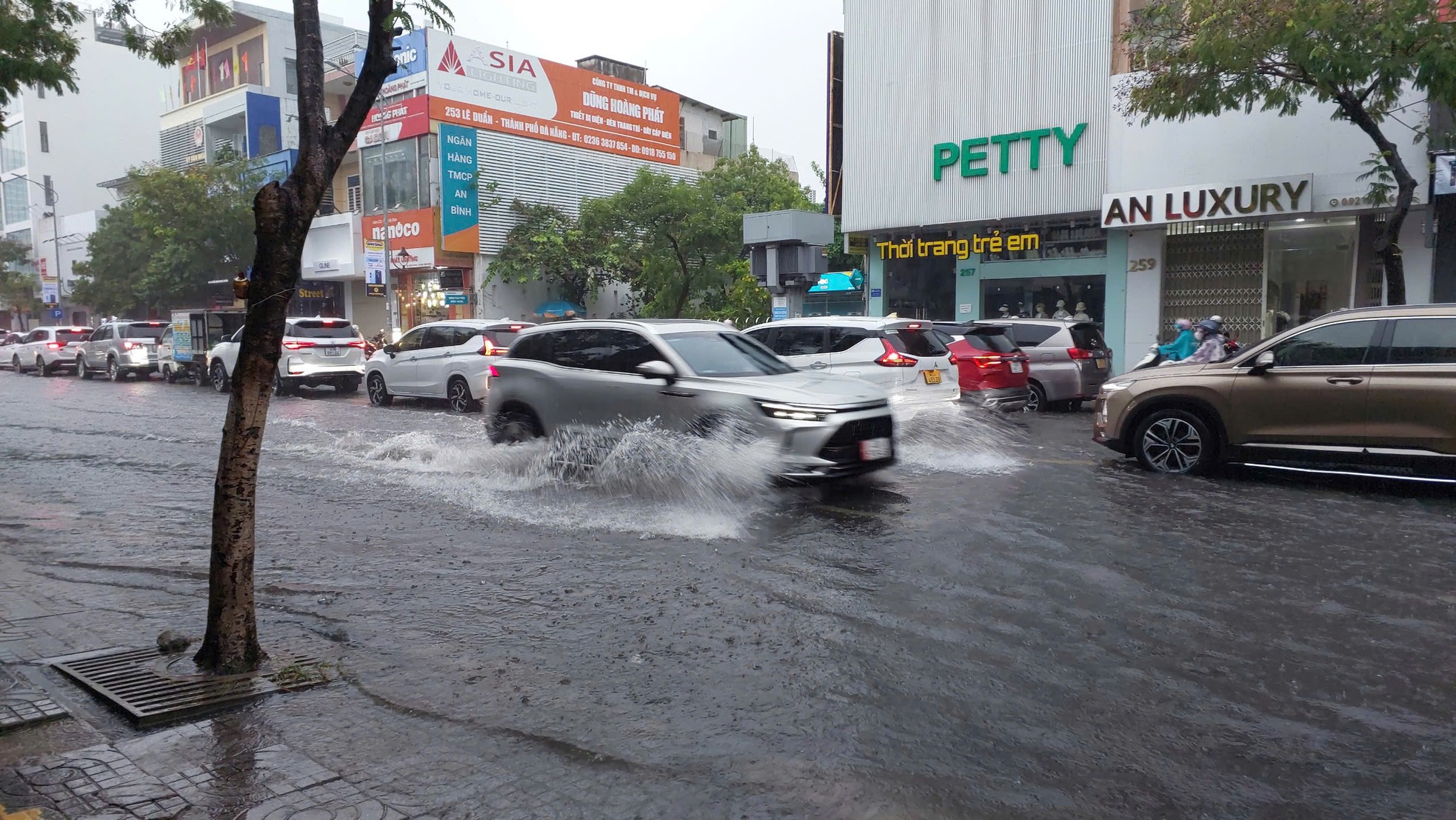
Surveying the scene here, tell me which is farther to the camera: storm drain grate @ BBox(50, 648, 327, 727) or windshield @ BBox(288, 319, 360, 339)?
windshield @ BBox(288, 319, 360, 339)

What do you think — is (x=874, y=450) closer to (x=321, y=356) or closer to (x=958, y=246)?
(x=958, y=246)

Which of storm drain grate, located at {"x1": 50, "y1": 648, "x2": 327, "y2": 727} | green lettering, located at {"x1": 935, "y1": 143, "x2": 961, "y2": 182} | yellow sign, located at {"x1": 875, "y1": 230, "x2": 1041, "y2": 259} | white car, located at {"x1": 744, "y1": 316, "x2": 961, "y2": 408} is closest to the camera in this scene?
storm drain grate, located at {"x1": 50, "y1": 648, "x2": 327, "y2": 727}

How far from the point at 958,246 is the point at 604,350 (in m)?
16.2

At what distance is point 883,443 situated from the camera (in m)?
8.88

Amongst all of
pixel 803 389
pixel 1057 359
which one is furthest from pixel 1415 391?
pixel 1057 359

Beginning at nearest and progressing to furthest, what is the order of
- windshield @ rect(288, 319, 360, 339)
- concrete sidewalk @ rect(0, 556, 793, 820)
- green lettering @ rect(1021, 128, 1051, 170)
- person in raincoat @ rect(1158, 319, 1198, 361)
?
concrete sidewalk @ rect(0, 556, 793, 820), person in raincoat @ rect(1158, 319, 1198, 361), windshield @ rect(288, 319, 360, 339), green lettering @ rect(1021, 128, 1051, 170)

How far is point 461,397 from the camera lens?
1834cm

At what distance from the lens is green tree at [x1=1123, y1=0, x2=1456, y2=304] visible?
13.6 meters

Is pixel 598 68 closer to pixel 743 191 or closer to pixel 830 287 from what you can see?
pixel 743 191

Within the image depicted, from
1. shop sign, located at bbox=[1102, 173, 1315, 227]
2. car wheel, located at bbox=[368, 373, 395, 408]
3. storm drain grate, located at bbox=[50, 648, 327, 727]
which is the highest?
shop sign, located at bbox=[1102, 173, 1315, 227]

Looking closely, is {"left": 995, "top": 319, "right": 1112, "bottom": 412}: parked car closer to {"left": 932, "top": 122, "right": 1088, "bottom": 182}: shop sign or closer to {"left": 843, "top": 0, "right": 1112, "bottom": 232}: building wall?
{"left": 843, "top": 0, "right": 1112, "bottom": 232}: building wall

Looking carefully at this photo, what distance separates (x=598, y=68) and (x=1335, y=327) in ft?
135

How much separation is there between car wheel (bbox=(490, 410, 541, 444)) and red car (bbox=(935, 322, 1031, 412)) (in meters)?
6.15

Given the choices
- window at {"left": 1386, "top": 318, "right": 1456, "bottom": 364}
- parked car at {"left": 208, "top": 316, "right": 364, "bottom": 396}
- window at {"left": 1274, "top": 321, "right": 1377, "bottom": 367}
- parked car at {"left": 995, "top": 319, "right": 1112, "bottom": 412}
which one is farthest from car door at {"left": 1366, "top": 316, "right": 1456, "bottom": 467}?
parked car at {"left": 208, "top": 316, "right": 364, "bottom": 396}
